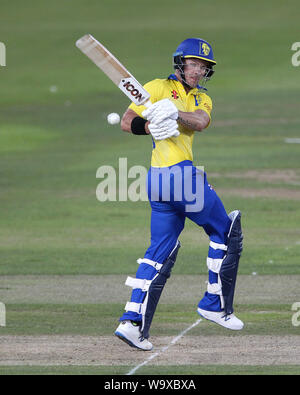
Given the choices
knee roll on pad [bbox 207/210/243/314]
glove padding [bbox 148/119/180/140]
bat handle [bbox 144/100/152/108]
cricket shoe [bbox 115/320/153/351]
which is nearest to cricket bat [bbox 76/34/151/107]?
bat handle [bbox 144/100/152/108]

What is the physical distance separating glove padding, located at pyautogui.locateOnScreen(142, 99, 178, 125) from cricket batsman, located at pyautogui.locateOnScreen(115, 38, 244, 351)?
9 cm

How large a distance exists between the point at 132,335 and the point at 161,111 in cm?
165

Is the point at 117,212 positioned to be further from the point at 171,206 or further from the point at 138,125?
the point at 138,125

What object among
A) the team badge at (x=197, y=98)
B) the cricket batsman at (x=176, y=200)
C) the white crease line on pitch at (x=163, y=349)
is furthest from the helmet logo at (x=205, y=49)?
the white crease line on pitch at (x=163, y=349)

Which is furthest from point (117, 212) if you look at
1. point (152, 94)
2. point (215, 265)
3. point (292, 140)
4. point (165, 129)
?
point (292, 140)

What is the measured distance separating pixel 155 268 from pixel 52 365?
3.61ft

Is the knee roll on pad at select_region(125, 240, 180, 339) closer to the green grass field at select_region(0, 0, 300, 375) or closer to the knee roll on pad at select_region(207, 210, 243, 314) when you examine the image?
the green grass field at select_region(0, 0, 300, 375)

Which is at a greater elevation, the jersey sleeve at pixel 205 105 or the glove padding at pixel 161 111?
the jersey sleeve at pixel 205 105

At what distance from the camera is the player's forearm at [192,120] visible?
7.60 metres

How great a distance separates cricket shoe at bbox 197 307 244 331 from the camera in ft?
26.6

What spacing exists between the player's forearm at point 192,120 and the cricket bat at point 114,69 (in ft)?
0.86

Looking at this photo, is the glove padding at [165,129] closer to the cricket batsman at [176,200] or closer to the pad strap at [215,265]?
the cricket batsman at [176,200]
